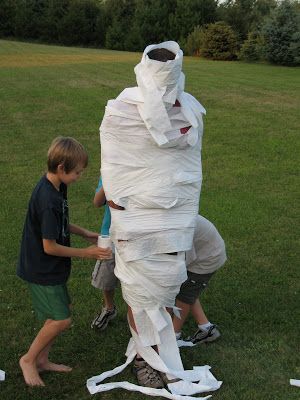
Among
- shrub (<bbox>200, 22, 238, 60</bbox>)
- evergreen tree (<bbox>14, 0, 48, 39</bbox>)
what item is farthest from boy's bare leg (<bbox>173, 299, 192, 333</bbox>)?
evergreen tree (<bbox>14, 0, 48, 39</bbox>)

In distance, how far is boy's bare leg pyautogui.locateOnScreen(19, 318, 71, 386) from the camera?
3.41m

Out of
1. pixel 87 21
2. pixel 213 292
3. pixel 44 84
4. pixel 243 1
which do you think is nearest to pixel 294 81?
pixel 44 84

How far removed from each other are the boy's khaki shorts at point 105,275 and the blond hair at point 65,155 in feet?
3.10

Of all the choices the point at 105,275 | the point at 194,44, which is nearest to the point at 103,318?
the point at 105,275

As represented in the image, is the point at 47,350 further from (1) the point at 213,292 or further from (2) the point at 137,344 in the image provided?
(1) the point at 213,292

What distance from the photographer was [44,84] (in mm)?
17781

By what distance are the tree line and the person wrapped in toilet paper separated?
25.6m

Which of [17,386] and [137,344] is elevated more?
[137,344]

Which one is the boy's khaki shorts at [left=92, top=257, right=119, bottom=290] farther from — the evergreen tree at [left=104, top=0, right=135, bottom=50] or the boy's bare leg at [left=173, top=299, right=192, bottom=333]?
the evergreen tree at [left=104, top=0, right=135, bottom=50]

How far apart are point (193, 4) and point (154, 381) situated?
148 ft

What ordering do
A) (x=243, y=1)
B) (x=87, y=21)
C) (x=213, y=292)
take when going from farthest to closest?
1. (x=87, y=21)
2. (x=243, y=1)
3. (x=213, y=292)

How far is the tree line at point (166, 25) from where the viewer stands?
2859cm

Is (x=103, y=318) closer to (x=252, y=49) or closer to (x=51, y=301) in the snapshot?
(x=51, y=301)

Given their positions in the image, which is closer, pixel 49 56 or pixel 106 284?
pixel 106 284
